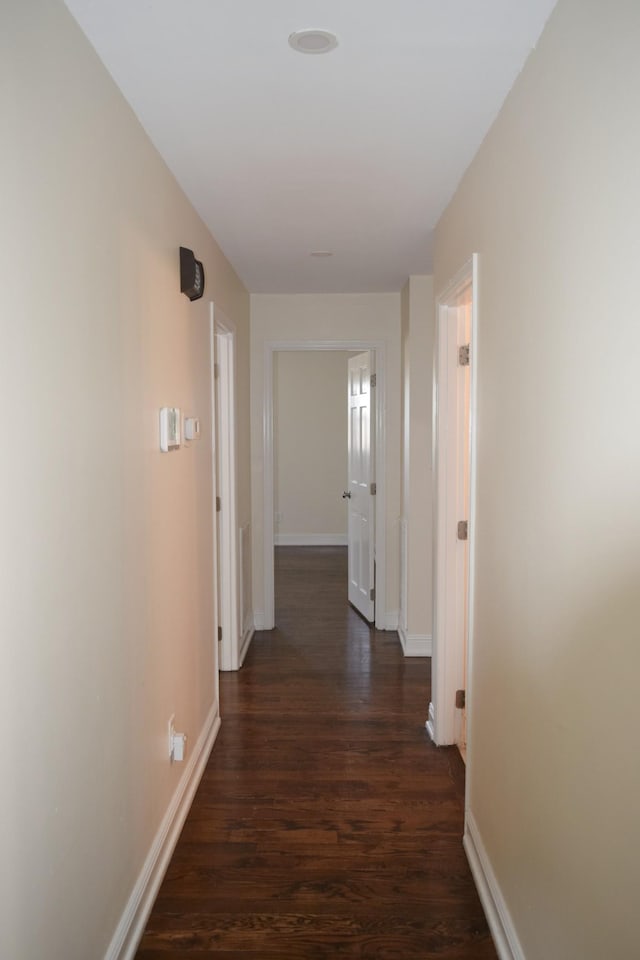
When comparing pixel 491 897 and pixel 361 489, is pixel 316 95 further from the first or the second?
pixel 361 489

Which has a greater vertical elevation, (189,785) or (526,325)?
(526,325)

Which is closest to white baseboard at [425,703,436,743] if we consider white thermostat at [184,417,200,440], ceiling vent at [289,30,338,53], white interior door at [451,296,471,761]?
white interior door at [451,296,471,761]

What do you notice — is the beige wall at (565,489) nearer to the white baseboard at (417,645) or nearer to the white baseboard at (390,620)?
the white baseboard at (417,645)

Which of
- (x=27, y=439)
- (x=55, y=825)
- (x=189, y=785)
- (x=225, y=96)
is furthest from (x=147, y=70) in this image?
(x=189, y=785)

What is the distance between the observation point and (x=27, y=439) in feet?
4.32

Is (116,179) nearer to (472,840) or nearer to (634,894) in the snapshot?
(634,894)

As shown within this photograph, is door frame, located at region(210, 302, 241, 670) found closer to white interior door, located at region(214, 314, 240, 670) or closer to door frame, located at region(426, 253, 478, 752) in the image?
white interior door, located at region(214, 314, 240, 670)

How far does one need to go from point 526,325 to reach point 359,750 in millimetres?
2278

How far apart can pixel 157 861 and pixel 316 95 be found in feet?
7.97

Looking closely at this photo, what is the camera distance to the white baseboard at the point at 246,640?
4557 millimetres

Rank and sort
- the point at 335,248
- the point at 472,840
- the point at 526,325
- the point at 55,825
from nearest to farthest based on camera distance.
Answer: the point at 55,825 < the point at 526,325 < the point at 472,840 < the point at 335,248

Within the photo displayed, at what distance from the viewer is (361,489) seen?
5629 millimetres

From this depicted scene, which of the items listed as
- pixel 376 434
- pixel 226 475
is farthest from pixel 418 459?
pixel 226 475

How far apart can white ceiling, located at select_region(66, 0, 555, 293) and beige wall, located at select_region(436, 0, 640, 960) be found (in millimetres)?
145
